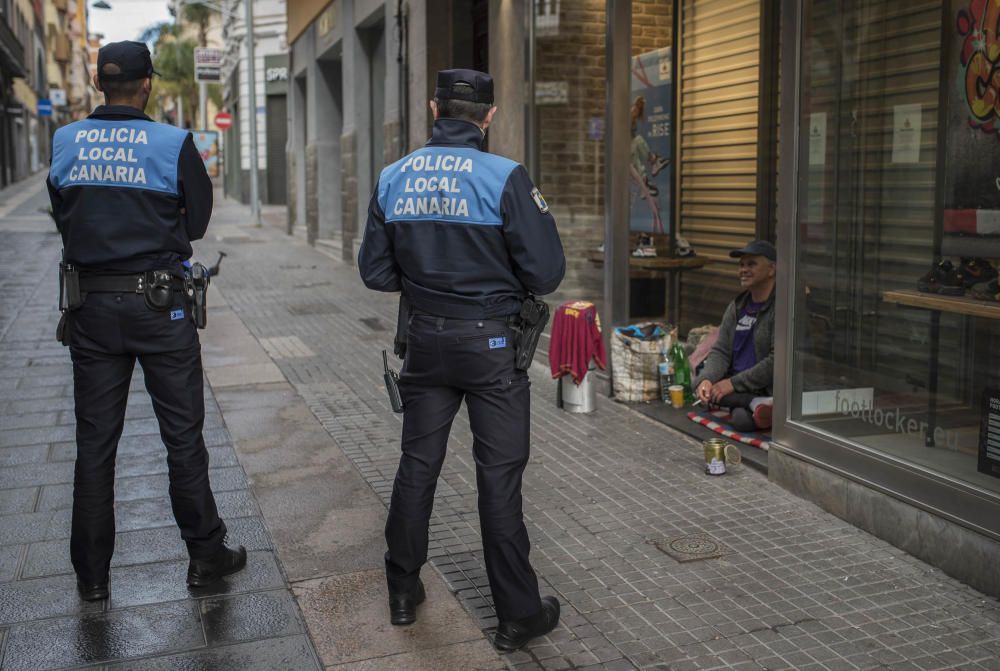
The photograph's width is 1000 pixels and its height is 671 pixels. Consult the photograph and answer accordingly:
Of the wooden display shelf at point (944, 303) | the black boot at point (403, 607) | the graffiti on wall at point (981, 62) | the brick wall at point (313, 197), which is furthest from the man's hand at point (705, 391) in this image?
the brick wall at point (313, 197)

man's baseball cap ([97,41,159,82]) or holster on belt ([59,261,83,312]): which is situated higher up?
man's baseball cap ([97,41,159,82])

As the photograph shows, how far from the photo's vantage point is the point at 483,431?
3.97 m

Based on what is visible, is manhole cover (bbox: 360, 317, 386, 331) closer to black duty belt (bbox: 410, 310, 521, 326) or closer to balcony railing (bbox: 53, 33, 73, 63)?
black duty belt (bbox: 410, 310, 521, 326)

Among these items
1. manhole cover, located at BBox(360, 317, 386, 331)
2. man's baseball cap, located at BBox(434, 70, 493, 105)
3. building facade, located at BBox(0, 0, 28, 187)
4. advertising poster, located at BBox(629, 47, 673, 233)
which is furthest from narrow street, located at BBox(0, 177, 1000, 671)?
building facade, located at BBox(0, 0, 28, 187)

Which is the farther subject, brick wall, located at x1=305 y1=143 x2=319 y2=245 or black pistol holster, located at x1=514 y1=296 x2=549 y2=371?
brick wall, located at x1=305 y1=143 x2=319 y2=245

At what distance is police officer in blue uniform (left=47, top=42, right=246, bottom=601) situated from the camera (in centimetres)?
419

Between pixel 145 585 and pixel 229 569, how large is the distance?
1.11 feet

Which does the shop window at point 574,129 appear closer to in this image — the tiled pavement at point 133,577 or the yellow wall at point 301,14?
the tiled pavement at point 133,577

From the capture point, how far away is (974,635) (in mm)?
4078

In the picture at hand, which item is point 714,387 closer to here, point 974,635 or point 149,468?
point 974,635

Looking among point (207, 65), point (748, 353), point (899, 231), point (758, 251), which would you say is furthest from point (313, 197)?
point (899, 231)

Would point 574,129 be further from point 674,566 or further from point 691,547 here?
point 674,566

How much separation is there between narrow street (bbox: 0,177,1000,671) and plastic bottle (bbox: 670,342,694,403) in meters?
0.42

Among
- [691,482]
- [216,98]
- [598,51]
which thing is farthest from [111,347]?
[216,98]
